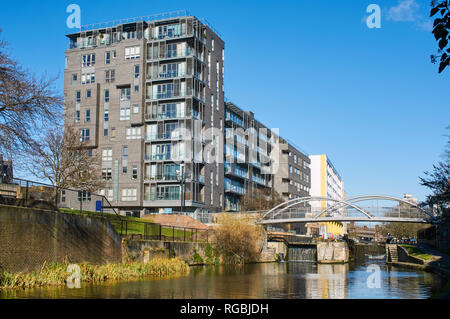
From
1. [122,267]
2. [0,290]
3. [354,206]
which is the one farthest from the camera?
[354,206]

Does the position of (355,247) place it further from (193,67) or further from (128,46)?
(128,46)

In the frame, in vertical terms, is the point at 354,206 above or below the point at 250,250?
above

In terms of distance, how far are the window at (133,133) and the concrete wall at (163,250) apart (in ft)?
97.3

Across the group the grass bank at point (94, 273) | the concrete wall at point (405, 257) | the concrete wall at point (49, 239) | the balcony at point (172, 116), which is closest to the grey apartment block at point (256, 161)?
the balcony at point (172, 116)

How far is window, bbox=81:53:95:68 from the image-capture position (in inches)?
2955

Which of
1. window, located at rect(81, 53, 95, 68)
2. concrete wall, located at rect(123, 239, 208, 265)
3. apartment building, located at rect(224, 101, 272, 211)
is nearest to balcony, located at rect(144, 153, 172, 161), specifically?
apartment building, located at rect(224, 101, 272, 211)

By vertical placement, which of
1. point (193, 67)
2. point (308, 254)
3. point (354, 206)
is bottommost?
point (308, 254)

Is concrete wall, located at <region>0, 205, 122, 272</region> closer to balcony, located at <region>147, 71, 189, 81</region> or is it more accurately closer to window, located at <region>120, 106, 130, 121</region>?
window, located at <region>120, 106, 130, 121</region>

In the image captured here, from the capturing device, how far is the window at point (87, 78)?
74688 millimetres

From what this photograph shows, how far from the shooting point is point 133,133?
71875 millimetres
